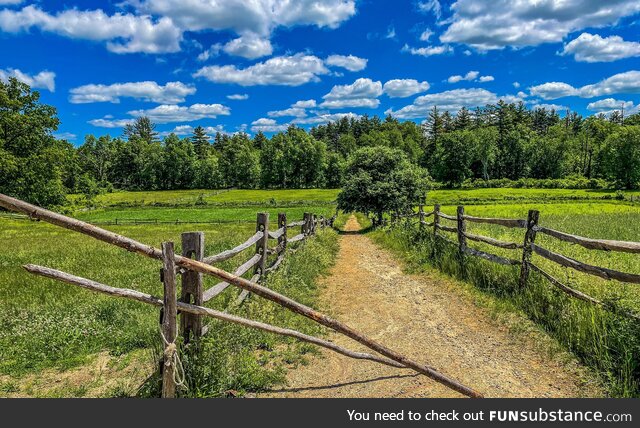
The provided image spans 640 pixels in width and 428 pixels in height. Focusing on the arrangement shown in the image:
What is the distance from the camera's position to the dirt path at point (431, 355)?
15.2ft

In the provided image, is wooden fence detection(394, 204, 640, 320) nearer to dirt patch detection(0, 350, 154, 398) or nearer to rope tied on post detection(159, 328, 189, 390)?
rope tied on post detection(159, 328, 189, 390)

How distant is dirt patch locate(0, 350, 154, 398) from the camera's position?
450 cm

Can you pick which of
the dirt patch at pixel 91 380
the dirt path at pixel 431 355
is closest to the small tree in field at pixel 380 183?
the dirt path at pixel 431 355

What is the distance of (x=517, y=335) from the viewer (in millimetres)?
6059

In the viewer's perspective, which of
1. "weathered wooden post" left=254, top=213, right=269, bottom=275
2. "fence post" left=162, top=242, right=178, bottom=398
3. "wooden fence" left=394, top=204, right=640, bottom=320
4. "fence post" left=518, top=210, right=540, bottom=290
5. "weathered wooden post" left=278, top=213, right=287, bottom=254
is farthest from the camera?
"weathered wooden post" left=278, top=213, right=287, bottom=254

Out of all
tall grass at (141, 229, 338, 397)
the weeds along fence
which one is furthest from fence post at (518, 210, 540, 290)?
tall grass at (141, 229, 338, 397)

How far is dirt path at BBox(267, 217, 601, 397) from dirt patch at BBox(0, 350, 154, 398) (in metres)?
1.79

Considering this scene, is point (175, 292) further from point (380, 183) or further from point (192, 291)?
point (380, 183)

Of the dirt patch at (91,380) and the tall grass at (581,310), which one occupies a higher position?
the tall grass at (581,310)

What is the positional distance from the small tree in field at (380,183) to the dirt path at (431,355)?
19687 mm

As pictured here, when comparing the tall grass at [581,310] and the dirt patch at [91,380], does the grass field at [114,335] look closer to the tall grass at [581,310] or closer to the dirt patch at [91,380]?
the dirt patch at [91,380]
